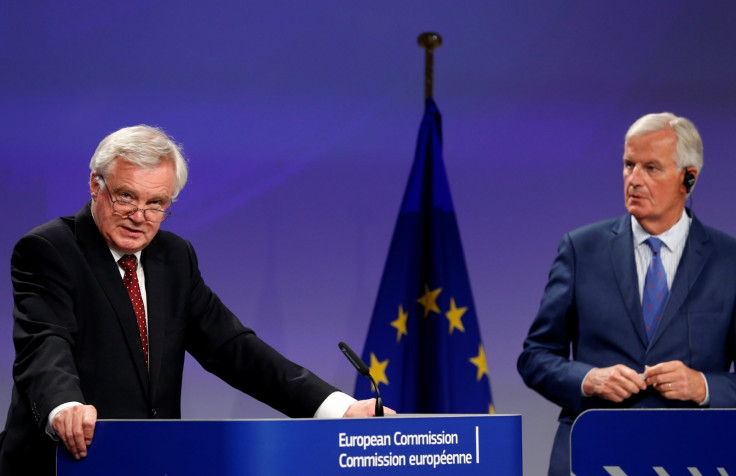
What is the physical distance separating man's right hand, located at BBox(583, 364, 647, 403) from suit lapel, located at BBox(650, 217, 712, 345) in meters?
0.21

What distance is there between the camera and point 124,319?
244cm

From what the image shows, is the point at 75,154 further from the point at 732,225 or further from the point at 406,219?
the point at 732,225

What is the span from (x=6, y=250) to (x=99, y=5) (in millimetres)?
1201

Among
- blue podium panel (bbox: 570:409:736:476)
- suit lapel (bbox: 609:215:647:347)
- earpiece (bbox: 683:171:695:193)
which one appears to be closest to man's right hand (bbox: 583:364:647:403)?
suit lapel (bbox: 609:215:647:347)

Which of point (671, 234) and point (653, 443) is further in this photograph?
point (671, 234)

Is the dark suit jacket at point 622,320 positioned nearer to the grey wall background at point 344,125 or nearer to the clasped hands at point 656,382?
the clasped hands at point 656,382

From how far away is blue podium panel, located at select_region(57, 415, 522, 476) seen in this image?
73.4 inches

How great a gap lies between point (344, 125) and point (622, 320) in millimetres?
2033

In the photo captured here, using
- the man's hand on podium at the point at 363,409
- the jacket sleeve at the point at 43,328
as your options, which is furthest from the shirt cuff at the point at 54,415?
the man's hand on podium at the point at 363,409

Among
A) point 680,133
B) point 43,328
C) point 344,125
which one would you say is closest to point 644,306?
point 680,133

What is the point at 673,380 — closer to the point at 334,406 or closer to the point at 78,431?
the point at 334,406

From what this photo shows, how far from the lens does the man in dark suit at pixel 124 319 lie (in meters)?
2.32

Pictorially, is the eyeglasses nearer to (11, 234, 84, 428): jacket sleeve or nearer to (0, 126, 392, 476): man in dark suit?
(0, 126, 392, 476): man in dark suit

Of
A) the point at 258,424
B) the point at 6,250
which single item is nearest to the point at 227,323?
the point at 258,424
